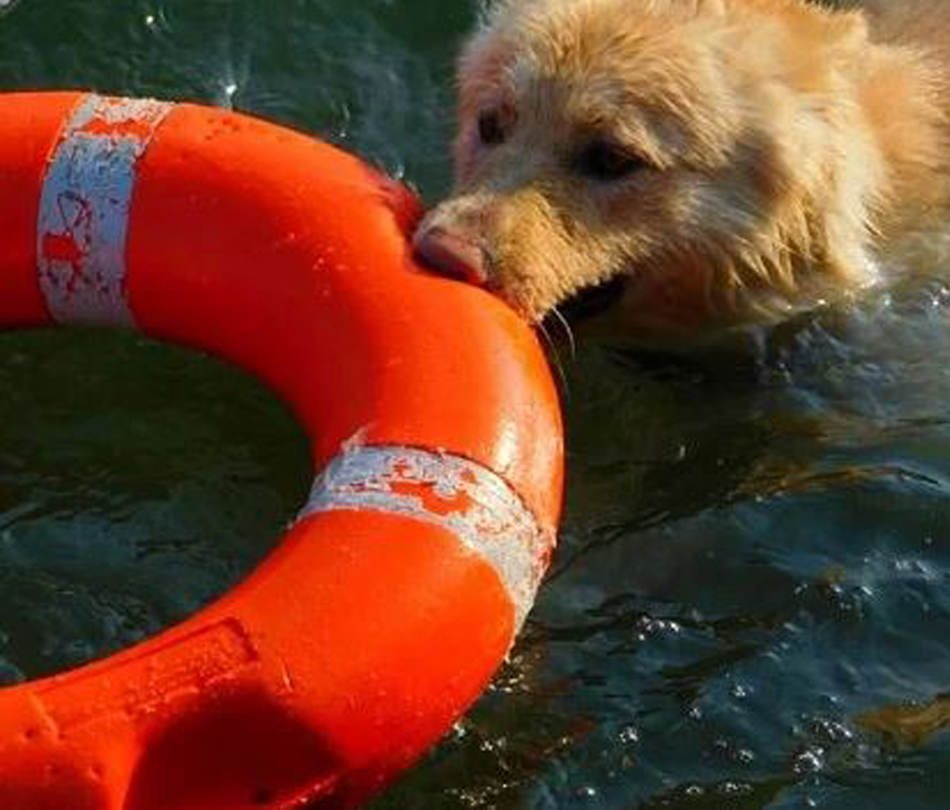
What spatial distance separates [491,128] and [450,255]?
713mm

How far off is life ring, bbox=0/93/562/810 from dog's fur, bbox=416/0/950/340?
12.4 inches

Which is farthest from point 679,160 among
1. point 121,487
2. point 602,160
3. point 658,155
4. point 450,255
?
point 121,487

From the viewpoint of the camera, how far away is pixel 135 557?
4.63 meters

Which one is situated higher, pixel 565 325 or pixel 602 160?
pixel 602 160

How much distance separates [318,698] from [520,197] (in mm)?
1549

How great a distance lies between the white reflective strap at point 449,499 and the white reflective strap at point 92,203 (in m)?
0.91

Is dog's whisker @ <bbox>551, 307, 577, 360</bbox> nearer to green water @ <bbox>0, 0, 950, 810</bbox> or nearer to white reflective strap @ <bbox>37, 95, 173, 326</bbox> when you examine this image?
green water @ <bbox>0, 0, 950, 810</bbox>

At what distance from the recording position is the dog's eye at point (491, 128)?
190 inches

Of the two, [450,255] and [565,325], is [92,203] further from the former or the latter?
[565,325]

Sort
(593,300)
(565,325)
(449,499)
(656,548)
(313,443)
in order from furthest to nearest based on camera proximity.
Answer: (593,300) → (656,548) → (565,325) → (313,443) → (449,499)

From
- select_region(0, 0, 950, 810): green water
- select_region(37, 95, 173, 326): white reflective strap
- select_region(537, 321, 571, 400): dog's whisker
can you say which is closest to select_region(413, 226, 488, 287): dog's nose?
select_region(537, 321, 571, 400): dog's whisker

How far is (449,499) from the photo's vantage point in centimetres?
371

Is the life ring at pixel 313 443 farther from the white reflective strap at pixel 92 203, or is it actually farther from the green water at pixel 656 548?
the green water at pixel 656 548

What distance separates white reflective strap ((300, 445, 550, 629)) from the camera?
369 centimetres
